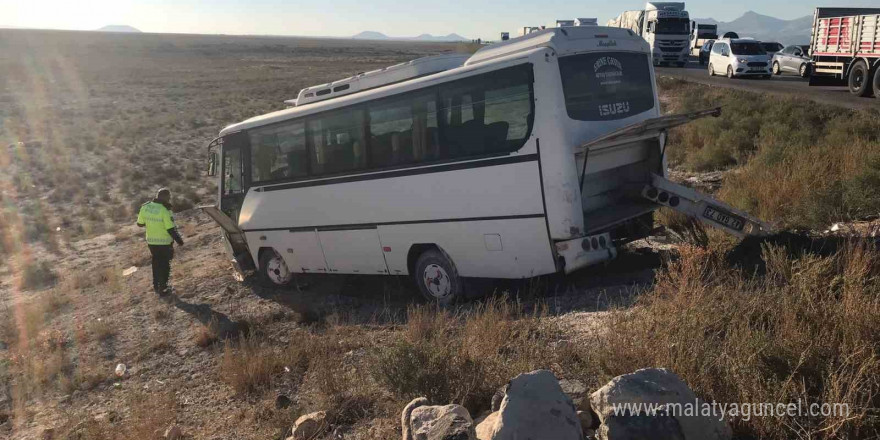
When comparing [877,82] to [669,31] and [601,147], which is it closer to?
[601,147]

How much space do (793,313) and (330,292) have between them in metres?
7.38

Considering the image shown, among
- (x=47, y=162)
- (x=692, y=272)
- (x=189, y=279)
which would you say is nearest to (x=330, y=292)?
(x=189, y=279)

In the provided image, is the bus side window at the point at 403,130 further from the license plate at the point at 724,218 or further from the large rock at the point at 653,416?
the large rock at the point at 653,416

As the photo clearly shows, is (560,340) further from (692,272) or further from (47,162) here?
(47,162)

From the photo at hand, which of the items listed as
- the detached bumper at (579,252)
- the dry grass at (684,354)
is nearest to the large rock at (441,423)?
the dry grass at (684,354)

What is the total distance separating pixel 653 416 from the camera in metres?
3.61

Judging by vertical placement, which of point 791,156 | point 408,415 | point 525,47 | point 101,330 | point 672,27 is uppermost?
point 672,27

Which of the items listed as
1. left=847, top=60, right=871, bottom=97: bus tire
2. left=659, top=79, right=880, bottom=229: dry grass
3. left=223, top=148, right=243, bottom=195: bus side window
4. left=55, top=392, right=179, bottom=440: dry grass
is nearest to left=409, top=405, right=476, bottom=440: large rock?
left=55, top=392, right=179, bottom=440: dry grass

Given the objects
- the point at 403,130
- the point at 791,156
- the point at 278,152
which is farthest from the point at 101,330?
the point at 791,156

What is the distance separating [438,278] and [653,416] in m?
5.14

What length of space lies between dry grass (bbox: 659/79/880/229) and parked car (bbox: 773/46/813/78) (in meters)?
11.9

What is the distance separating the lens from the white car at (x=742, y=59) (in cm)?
2961

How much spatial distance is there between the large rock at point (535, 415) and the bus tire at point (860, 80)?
789 inches

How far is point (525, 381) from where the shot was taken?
12.9 feet
